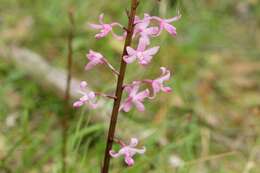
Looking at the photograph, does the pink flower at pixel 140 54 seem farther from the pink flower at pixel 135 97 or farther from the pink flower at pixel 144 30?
the pink flower at pixel 135 97

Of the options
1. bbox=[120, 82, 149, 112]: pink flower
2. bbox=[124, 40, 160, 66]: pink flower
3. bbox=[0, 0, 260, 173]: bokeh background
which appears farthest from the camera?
bbox=[0, 0, 260, 173]: bokeh background

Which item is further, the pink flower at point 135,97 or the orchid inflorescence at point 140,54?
the pink flower at point 135,97

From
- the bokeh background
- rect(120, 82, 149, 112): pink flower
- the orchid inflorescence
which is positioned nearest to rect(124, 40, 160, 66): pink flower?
the orchid inflorescence

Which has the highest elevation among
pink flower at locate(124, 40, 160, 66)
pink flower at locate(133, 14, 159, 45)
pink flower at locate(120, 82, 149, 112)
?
pink flower at locate(133, 14, 159, 45)

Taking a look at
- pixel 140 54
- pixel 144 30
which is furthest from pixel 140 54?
pixel 144 30

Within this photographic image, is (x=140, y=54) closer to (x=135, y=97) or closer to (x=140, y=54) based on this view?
(x=140, y=54)

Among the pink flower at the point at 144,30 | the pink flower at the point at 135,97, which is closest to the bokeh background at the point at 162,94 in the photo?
the pink flower at the point at 135,97

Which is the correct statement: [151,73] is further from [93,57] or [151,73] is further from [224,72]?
[93,57]

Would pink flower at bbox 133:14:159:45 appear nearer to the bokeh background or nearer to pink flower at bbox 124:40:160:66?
pink flower at bbox 124:40:160:66
